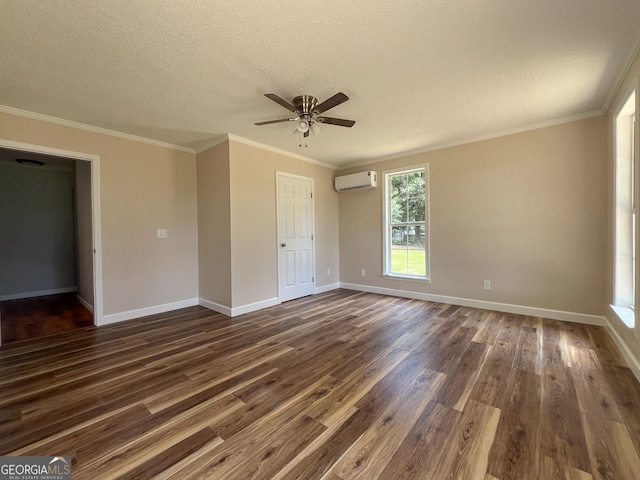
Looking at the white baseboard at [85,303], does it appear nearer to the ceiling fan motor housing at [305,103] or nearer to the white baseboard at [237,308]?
the white baseboard at [237,308]

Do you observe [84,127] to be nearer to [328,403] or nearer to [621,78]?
[328,403]

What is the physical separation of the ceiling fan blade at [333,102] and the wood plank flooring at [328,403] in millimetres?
2262

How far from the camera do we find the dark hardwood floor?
3137mm

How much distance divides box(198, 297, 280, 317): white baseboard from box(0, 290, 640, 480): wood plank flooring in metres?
0.58

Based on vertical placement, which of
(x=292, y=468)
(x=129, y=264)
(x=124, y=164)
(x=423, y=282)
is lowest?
(x=292, y=468)

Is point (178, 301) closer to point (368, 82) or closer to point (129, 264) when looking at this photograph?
point (129, 264)

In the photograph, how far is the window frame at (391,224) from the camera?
4352 millimetres

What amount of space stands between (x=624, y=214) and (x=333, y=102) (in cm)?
307

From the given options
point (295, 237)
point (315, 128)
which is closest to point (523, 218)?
point (315, 128)

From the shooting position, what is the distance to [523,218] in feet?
11.6

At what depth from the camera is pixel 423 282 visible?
443cm

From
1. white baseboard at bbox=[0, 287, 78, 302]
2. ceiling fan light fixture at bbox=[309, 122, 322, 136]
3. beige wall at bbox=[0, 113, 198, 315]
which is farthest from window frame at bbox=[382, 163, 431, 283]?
white baseboard at bbox=[0, 287, 78, 302]

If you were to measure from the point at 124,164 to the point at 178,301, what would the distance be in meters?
2.05

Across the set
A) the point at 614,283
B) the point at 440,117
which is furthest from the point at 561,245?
the point at 440,117
